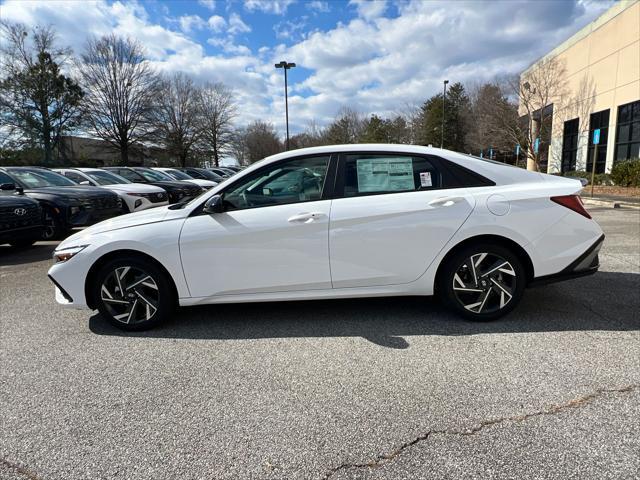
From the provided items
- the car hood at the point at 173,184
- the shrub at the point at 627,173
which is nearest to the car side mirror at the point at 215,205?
the car hood at the point at 173,184

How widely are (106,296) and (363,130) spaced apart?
198ft

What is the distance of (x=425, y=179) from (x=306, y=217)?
114 cm

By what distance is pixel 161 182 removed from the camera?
44.0 feet

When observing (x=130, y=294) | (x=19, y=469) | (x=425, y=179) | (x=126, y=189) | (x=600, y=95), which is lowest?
(x=19, y=469)

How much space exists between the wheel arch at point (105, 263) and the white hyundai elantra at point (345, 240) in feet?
0.03

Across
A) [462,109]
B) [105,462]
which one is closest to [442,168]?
[105,462]

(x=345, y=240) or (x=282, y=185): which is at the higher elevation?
(x=282, y=185)

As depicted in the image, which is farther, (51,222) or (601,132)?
(601,132)

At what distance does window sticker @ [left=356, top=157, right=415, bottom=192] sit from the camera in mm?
3561

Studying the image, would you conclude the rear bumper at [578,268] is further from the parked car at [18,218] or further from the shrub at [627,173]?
the shrub at [627,173]

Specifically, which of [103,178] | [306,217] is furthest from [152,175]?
[306,217]

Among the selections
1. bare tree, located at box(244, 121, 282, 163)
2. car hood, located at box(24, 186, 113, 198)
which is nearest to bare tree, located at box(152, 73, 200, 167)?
bare tree, located at box(244, 121, 282, 163)

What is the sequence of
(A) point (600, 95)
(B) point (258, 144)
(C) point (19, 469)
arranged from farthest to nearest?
(B) point (258, 144), (A) point (600, 95), (C) point (19, 469)

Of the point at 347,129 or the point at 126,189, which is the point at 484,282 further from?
the point at 347,129
